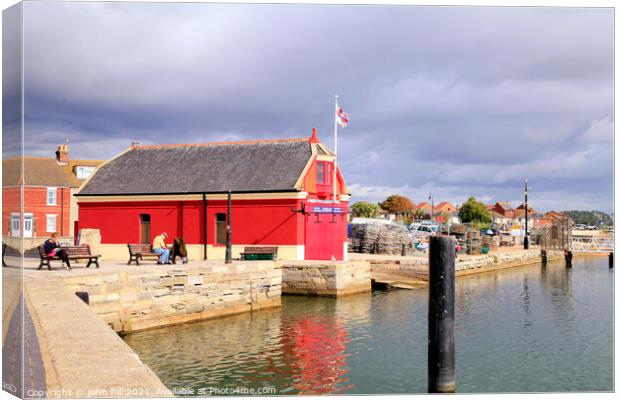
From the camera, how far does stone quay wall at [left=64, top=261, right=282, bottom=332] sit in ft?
56.0

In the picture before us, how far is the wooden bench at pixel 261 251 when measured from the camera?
27938mm

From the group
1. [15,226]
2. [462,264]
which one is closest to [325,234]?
[462,264]

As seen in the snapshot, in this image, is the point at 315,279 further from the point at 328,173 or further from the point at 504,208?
the point at 504,208

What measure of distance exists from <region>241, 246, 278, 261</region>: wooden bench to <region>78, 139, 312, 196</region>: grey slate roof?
11.4 ft

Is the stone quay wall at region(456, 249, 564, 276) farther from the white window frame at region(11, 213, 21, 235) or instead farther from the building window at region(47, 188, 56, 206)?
the white window frame at region(11, 213, 21, 235)

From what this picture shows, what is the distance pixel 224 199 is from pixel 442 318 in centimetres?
2254

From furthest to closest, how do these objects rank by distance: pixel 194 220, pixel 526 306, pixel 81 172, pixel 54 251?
pixel 81 172
pixel 194 220
pixel 526 306
pixel 54 251

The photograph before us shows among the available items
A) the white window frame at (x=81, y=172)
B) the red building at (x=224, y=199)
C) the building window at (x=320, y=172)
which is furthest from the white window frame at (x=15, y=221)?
the white window frame at (x=81, y=172)

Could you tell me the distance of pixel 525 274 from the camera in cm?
4194

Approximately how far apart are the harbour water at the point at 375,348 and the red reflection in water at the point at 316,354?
0.08 ft

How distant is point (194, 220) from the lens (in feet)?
106

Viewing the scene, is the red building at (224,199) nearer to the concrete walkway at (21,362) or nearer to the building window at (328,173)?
the building window at (328,173)

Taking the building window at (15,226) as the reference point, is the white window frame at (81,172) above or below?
above

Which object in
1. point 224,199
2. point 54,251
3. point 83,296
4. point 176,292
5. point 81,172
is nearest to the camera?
point 83,296
